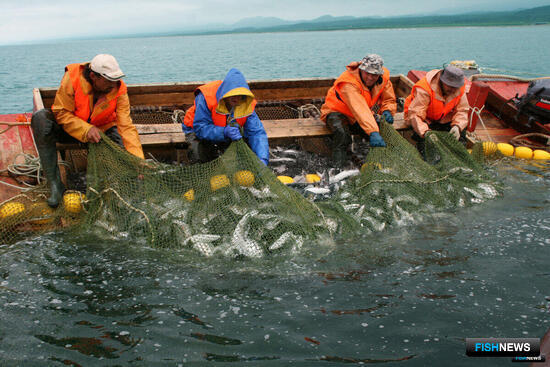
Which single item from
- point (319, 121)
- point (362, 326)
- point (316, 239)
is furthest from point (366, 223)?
point (319, 121)

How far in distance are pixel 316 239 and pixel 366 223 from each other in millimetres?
819

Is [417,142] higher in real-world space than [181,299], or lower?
higher

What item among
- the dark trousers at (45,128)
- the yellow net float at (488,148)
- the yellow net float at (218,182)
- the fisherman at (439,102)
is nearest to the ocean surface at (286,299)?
the yellow net float at (218,182)

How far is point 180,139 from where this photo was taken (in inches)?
280

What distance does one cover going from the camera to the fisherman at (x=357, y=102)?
6.96 metres

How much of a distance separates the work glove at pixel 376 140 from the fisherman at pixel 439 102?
1.01 meters

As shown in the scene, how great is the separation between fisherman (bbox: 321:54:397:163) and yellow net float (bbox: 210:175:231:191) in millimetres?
2553

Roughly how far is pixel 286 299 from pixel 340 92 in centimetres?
416

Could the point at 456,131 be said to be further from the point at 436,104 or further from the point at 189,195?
the point at 189,195

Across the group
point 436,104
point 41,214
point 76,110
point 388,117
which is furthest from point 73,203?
point 436,104

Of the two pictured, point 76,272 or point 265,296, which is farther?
point 76,272

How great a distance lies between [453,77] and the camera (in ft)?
23.4

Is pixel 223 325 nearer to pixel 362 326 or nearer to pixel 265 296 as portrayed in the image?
pixel 265 296

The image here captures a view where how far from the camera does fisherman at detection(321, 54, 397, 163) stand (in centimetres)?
696
